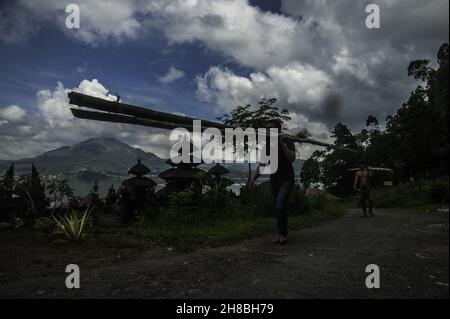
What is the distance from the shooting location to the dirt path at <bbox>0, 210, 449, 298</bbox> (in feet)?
10.3

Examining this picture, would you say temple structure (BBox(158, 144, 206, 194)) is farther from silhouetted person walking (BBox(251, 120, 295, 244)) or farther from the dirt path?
the dirt path

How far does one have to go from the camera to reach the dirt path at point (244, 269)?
3133 mm

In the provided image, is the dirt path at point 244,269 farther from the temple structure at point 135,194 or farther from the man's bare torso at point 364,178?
the man's bare torso at point 364,178

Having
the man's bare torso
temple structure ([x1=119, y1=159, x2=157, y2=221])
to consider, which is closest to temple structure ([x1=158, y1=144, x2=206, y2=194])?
temple structure ([x1=119, y1=159, x2=157, y2=221])

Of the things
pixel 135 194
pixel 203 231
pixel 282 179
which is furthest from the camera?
pixel 135 194

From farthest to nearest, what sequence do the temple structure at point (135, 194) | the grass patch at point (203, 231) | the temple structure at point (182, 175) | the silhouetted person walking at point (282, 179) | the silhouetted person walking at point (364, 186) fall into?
the temple structure at point (182, 175) → the silhouetted person walking at point (364, 186) → the temple structure at point (135, 194) → the grass patch at point (203, 231) → the silhouetted person walking at point (282, 179)

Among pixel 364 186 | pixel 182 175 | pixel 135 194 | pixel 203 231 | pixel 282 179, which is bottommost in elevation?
pixel 203 231

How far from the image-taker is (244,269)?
402 centimetres

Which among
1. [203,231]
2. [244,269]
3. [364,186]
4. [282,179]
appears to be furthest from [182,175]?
[244,269]

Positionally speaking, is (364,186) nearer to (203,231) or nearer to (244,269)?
(203,231)

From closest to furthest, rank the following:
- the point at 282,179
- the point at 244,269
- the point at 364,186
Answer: the point at 244,269, the point at 282,179, the point at 364,186

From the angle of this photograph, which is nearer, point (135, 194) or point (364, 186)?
point (364, 186)

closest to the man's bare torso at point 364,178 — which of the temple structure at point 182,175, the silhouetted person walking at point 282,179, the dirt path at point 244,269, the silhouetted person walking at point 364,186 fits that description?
the silhouetted person walking at point 364,186
